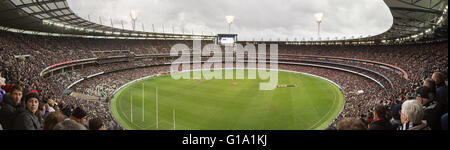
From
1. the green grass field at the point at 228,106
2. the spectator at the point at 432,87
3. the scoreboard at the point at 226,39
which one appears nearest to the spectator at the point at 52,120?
the spectator at the point at 432,87

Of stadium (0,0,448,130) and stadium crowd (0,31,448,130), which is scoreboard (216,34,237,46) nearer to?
stadium (0,0,448,130)

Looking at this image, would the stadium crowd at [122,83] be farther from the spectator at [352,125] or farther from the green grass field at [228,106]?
the green grass field at [228,106]

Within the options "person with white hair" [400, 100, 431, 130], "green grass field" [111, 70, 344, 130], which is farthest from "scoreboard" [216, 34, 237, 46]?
"person with white hair" [400, 100, 431, 130]

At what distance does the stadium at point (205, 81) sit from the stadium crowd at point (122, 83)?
4 cm

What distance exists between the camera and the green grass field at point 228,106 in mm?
22203

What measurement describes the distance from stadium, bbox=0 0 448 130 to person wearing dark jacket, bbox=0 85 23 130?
20 mm

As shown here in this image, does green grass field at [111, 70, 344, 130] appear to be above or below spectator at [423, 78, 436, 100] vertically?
below

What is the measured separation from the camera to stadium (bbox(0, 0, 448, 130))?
4977mm

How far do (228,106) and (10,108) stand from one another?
80.9 ft
